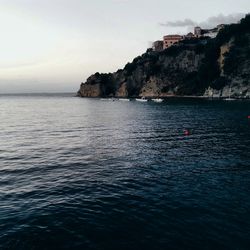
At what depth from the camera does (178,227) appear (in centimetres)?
2178

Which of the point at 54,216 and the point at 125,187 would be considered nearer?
the point at 54,216

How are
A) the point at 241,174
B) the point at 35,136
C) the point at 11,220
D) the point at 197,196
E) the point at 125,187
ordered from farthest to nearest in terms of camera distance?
the point at 35,136, the point at 241,174, the point at 125,187, the point at 197,196, the point at 11,220

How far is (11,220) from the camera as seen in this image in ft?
75.5

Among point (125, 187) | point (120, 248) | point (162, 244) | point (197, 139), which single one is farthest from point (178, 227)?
point (197, 139)

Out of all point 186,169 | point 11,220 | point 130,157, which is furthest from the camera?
point 130,157

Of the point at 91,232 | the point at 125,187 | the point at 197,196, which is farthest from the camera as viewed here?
the point at 125,187

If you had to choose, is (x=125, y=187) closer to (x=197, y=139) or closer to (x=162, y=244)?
(x=162, y=244)

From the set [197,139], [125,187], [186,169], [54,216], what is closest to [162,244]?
[54,216]

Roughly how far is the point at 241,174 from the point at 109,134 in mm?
37985

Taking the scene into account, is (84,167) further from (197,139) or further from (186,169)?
(197,139)

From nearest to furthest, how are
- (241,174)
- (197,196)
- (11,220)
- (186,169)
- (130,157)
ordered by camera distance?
(11,220), (197,196), (241,174), (186,169), (130,157)

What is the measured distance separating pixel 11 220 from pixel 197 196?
1655 cm

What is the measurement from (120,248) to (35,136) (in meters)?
51.0

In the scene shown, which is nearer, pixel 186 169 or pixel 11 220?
pixel 11 220
